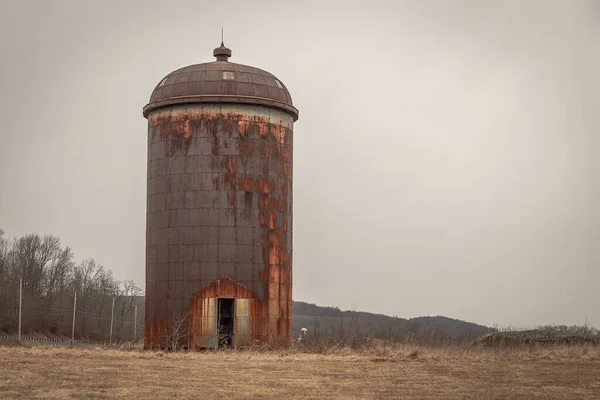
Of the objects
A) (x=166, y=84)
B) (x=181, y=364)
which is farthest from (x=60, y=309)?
(x=181, y=364)

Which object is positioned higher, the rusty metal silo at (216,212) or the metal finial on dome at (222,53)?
the metal finial on dome at (222,53)

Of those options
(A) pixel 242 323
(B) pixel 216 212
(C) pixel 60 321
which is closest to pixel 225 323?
(A) pixel 242 323

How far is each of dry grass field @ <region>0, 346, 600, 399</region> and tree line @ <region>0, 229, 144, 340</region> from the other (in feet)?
128

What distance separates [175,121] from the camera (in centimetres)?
3378

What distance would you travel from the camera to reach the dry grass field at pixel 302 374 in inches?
789

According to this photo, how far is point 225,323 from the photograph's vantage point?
1312 inches

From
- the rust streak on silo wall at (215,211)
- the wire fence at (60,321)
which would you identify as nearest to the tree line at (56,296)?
the wire fence at (60,321)

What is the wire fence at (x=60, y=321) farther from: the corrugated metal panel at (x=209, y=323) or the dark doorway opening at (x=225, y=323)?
the corrugated metal panel at (x=209, y=323)

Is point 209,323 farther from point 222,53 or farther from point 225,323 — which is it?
point 222,53

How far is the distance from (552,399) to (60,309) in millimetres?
62060

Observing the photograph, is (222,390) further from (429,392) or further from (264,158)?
(264,158)

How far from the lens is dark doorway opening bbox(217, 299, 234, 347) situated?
32938 millimetres

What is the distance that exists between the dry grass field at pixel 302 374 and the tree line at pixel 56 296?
128 ft

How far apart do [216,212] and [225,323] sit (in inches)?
154
